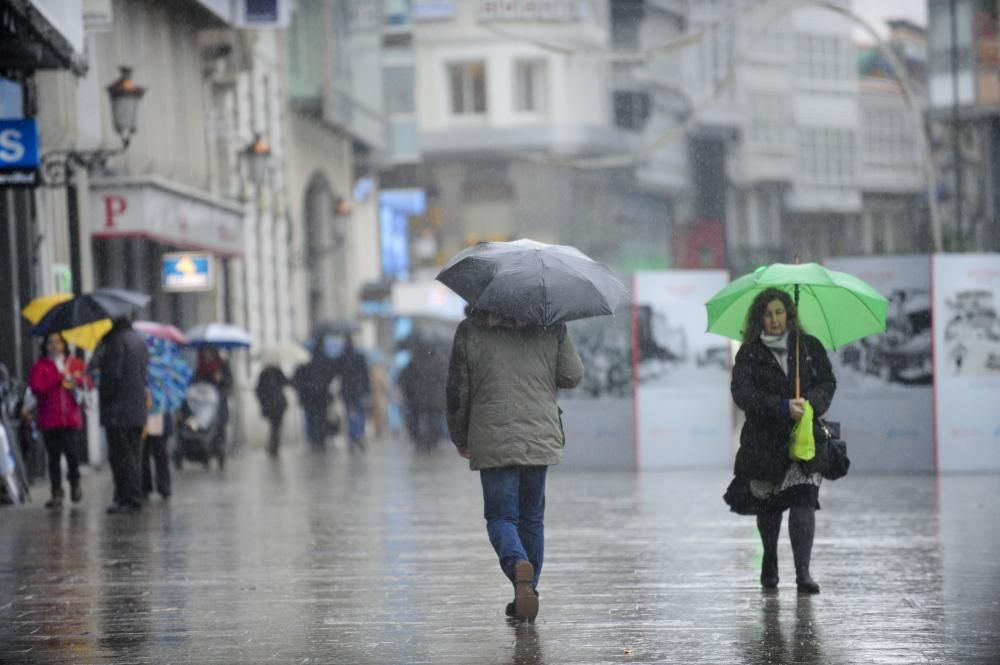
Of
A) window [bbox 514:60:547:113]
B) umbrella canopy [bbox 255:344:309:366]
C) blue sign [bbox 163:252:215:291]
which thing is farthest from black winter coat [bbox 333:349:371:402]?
window [bbox 514:60:547:113]

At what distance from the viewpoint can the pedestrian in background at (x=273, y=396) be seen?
33312 millimetres

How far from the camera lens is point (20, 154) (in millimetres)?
18578

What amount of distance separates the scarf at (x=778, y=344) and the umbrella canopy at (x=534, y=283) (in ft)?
2.93

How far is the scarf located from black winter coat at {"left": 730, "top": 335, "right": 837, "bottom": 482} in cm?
2

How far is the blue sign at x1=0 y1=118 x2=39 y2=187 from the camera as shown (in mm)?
18531

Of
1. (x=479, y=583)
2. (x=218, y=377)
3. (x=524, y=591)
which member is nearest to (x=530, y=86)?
(x=218, y=377)

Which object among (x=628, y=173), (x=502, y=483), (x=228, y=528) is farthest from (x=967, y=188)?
(x=502, y=483)

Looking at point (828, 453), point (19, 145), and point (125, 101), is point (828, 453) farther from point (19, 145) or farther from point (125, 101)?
point (125, 101)

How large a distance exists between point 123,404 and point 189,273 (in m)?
13.7

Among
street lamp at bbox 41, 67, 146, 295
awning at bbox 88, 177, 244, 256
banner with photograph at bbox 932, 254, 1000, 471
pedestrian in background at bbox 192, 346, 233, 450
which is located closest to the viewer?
banner with photograph at bbox 932, 254, 1000, 471

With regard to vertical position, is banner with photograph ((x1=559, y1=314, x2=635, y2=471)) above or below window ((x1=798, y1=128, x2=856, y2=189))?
below

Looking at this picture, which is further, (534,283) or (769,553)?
(769,553)

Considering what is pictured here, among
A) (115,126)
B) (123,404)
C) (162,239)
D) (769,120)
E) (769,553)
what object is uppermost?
(769,120)

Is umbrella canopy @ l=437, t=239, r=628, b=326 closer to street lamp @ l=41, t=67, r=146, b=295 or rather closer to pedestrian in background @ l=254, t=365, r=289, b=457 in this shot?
street lamp @ l=41, t=67, r=146, b=295
